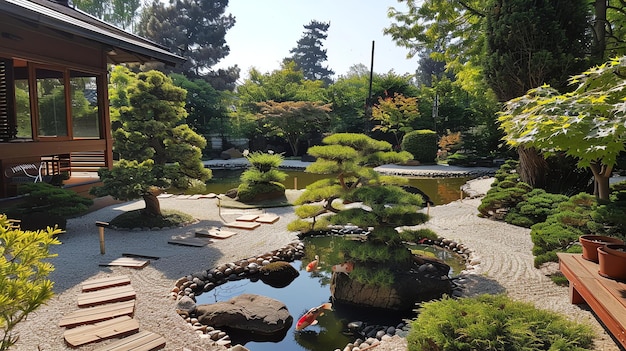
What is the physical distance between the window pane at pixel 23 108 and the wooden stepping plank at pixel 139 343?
6.36 metres

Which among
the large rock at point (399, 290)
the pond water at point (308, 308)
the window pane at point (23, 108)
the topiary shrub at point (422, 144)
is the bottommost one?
the pond water at point (308, 308)

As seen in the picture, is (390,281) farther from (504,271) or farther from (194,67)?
(194,67)

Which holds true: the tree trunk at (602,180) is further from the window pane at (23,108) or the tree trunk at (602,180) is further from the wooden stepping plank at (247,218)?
the window pane at (23,108)

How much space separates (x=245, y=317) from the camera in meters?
3.93

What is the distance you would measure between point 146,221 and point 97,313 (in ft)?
12.1

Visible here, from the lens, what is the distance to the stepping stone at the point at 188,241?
20.1 ft

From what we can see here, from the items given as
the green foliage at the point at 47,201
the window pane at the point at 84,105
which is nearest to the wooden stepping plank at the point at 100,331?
the green foliage at the point at 47,201

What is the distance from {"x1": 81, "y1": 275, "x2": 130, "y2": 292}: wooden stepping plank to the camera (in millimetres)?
4270

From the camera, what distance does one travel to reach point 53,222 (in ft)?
20.9

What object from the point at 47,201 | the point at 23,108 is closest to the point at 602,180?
the point at 47,201

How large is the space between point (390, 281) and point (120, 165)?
5.03 m

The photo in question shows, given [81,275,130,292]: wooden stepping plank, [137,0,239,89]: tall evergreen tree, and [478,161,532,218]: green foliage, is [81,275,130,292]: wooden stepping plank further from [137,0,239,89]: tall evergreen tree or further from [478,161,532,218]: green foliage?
[137,0,239,89]: tall evergreen tree

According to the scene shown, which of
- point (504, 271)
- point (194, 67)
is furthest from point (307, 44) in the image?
point (504, 271)

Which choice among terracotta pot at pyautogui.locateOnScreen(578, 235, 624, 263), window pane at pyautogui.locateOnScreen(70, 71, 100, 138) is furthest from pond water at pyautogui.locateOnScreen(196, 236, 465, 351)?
window pane at pyautogui.locateOnScreen(70, 71, 100, 138)
